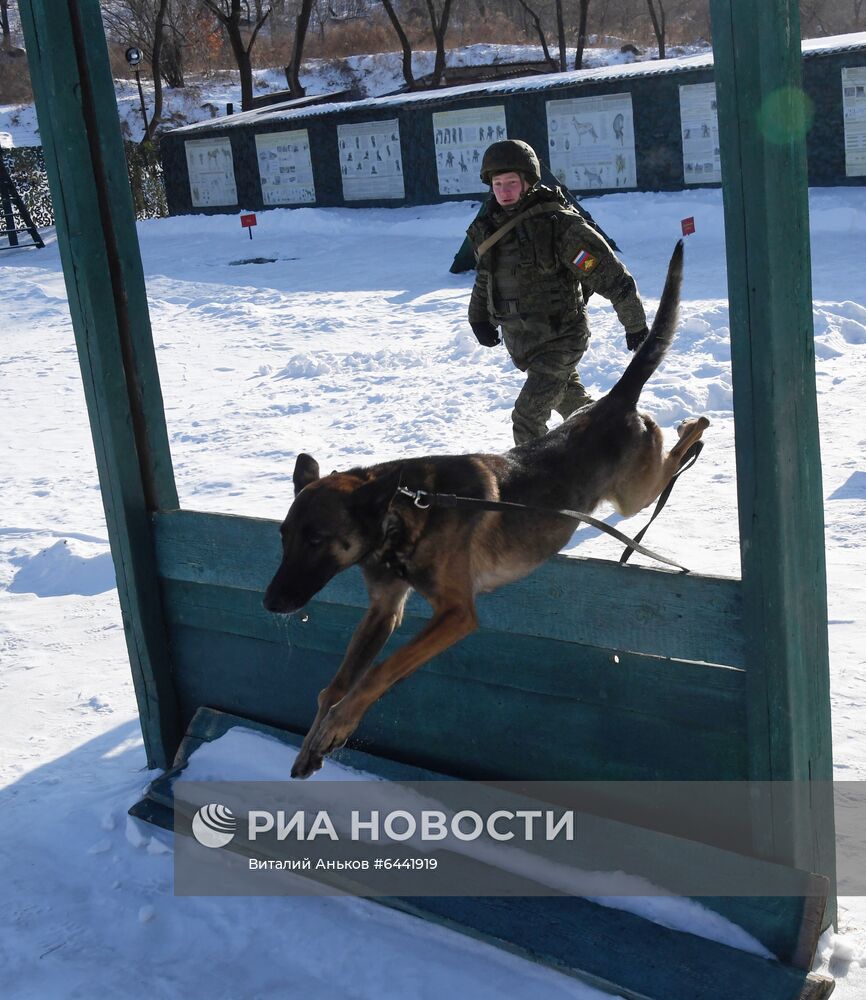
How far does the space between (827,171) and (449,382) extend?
28.6 ft

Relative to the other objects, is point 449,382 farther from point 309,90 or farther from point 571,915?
point 309,90

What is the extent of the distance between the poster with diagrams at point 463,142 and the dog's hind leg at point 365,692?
15622mm

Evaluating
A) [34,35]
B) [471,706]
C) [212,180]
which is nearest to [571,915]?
[471,706]

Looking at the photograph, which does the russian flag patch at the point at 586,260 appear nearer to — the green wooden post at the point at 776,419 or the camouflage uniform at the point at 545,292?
the camouflage uniform at the point at 545,292

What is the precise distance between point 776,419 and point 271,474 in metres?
5.15

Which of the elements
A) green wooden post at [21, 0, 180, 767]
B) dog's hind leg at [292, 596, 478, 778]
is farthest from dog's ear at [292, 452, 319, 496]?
green wooden post at [21, 0, 180, 767]

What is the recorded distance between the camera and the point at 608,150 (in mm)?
16547

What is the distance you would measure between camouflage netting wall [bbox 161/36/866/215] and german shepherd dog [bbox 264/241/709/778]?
503 inches

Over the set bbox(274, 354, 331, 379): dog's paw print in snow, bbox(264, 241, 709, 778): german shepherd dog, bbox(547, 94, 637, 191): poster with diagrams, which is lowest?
bbox(274, 354, 331, 379): dog's paw print in snow

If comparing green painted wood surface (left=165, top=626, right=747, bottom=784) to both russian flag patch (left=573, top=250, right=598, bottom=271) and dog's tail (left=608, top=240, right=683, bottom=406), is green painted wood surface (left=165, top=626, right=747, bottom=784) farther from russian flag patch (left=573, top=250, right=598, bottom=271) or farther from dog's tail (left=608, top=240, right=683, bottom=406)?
russian flag patch (left=573, top=250, right=598, bottom=271)

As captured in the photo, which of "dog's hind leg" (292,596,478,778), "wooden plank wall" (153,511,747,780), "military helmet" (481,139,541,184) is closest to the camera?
"dog's hind leg" (292,596,478,778)

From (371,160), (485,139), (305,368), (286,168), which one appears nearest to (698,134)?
(485,139)

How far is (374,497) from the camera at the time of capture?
278 centimetres

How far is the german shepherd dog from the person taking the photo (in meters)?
2.72
